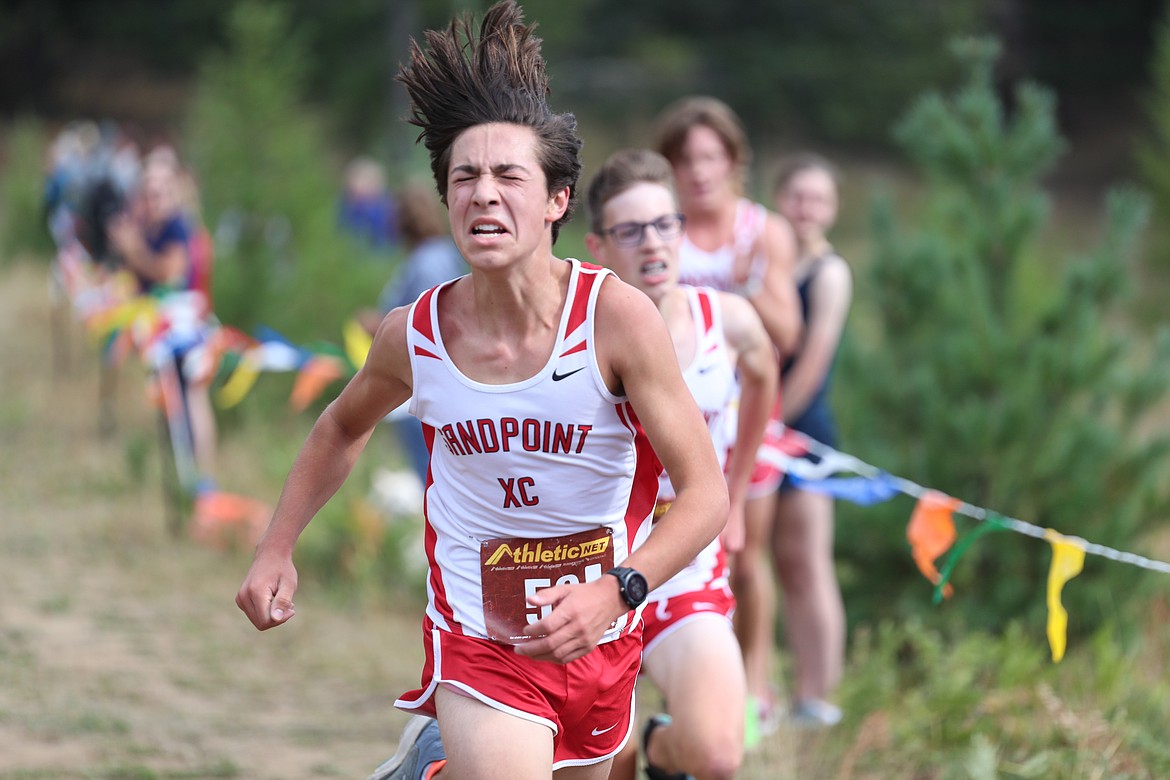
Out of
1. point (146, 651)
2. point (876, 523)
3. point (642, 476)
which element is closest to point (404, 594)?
point (146, 651)

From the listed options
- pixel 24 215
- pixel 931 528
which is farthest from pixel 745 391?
pixel 24 215

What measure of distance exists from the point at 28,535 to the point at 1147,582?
6.25m

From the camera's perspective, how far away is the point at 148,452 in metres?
9.51

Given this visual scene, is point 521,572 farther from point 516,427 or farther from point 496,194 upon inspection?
point 496,194

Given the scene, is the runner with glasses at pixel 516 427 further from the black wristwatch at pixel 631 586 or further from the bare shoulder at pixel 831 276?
the bare shoulder at pixel 831 276

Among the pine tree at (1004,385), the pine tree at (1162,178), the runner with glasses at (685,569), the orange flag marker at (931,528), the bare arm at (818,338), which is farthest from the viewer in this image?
the pine tree at (1162,178)

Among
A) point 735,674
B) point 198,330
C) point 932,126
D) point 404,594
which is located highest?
point 932,126

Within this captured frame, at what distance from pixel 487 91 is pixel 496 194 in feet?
0.80

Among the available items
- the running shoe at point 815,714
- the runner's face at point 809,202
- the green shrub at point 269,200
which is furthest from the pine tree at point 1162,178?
the running shoe at point 815,714

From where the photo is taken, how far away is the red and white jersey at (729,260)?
16.3 feet

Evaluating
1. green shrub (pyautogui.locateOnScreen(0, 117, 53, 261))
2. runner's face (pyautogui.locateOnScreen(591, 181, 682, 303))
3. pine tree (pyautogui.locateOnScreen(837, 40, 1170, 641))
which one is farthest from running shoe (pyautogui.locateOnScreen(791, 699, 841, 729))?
green shrub (pyautogui.locateOnScreen(0, 117, 53, 261))

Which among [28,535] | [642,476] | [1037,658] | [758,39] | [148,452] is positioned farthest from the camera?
[758,39]

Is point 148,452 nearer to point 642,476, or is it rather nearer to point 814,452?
point 814,452

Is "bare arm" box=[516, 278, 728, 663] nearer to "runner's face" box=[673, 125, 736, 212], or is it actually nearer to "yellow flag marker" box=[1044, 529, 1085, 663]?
"yellow flag marker" box=[1044, 529, 1085, 663]
